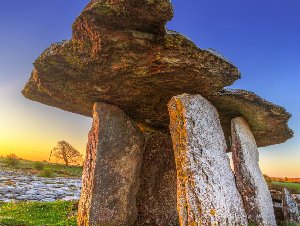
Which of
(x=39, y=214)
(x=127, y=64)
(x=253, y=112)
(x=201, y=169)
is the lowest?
(x=39, y=214)

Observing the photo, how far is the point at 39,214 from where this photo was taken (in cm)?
1155

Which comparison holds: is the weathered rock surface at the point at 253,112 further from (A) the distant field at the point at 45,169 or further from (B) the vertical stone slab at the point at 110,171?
(A) the distant field at the point at 45,169

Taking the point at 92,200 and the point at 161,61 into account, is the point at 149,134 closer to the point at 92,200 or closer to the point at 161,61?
the point at 92,200

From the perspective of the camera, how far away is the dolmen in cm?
646

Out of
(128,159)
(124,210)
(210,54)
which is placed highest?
(210,54)

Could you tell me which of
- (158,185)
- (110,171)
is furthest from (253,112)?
(110,171)

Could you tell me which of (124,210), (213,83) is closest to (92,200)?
(124,210)

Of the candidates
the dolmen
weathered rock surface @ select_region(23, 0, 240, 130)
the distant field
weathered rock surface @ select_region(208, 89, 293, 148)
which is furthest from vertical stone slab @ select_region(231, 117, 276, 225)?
the distant field

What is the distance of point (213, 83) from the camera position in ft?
26.0

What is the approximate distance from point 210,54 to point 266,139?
5640mm

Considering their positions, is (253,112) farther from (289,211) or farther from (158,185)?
(158,185)

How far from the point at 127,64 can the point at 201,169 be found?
2.68 metres

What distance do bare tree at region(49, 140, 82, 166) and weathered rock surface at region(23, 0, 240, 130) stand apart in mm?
42645

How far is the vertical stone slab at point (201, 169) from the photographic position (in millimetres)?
6426
